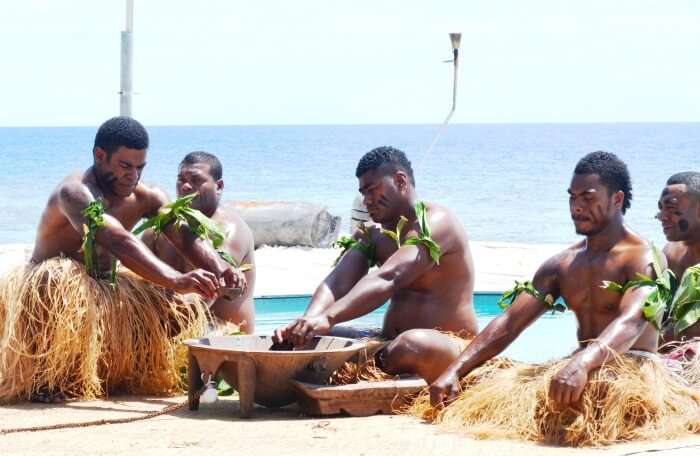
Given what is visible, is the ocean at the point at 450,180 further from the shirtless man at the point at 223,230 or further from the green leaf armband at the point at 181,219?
the green leaf armband at the point at 181,219

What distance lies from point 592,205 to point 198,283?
1.75m

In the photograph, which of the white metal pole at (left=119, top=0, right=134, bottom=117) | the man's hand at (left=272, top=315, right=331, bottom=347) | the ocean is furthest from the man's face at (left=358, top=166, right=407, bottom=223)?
the ocean

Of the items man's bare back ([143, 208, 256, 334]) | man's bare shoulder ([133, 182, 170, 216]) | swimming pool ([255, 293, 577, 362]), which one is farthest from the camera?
swimming pool ([255, 293, 577, 362])

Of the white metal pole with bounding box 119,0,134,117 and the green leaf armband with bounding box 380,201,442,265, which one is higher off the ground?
the white metal pole with bounding box 119,0,134,117

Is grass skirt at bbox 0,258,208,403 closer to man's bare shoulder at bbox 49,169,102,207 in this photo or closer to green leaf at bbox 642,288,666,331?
man's bare shoulder at bbox 49,169,102,207

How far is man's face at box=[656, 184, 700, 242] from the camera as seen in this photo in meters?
5.81

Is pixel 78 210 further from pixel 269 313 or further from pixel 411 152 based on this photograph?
pixel 411 152

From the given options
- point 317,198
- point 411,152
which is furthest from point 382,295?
point 411,152

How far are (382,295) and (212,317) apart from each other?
114 cm

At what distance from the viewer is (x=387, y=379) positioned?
5.29 m

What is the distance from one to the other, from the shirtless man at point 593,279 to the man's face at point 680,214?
78cm

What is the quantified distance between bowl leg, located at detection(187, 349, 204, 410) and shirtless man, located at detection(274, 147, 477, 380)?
52 cm

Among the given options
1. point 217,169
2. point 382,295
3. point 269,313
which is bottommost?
point 269,313

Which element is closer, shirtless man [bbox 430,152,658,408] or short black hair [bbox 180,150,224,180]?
shirtless man [bbox 430,152,658,408]
